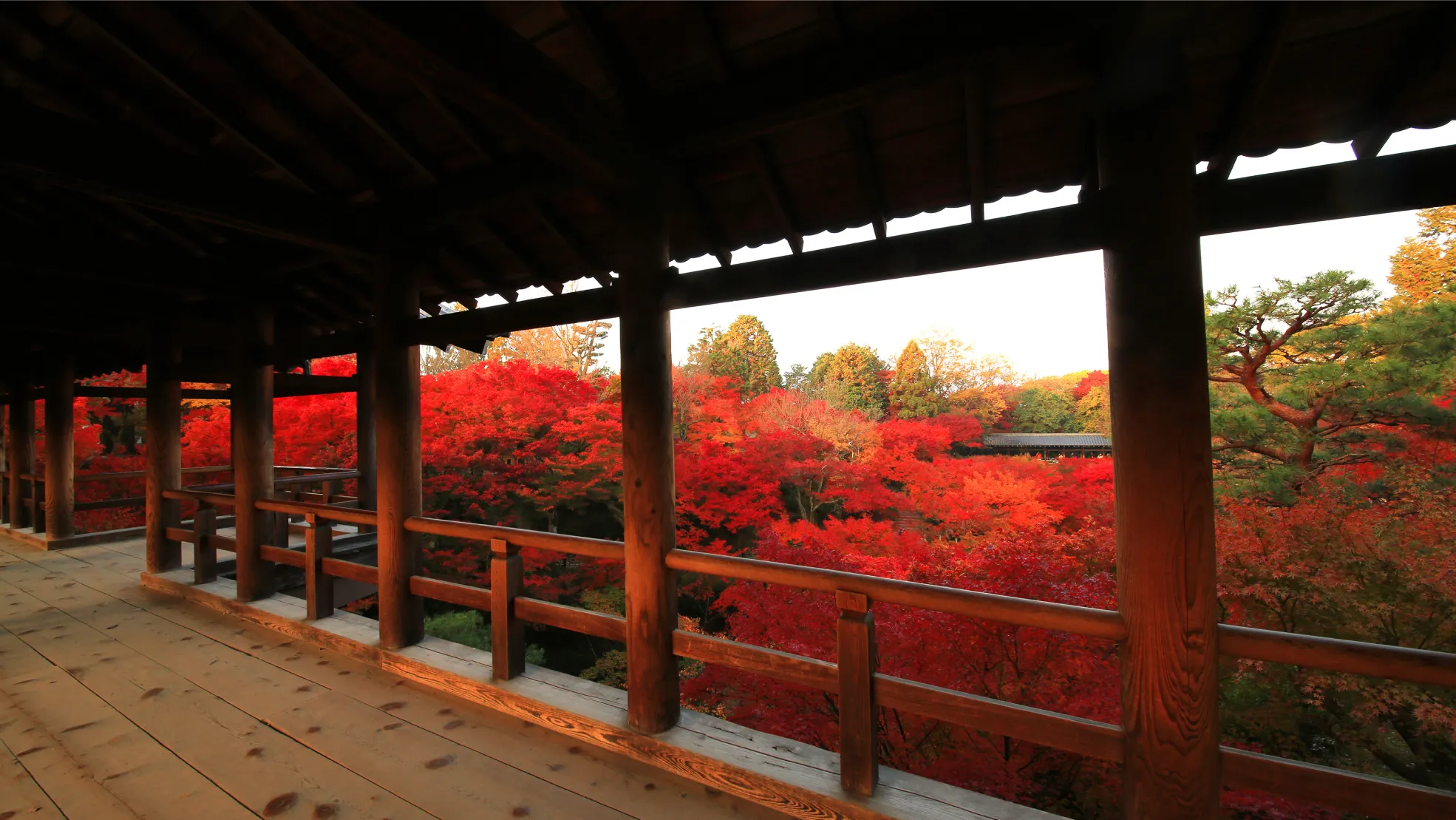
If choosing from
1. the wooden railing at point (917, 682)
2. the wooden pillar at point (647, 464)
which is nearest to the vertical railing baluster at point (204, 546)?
the wooden railing at point (917, 682)

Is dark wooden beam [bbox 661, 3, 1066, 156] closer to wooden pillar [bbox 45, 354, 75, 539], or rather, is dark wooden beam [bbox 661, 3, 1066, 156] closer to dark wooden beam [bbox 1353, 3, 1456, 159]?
dark wooden beam [bbox 1353, 3, 1456, 159]

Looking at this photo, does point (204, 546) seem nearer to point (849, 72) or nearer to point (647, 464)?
A: point (647, 464)

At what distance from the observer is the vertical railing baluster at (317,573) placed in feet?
11.7

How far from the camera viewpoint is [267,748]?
7.79ft

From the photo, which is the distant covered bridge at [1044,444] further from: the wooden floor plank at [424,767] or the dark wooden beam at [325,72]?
the dark wooden beam at [325,72]

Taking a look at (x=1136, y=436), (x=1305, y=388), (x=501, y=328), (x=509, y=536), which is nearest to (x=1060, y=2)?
(x=1136, y=436)

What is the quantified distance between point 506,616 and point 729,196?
7.54ft

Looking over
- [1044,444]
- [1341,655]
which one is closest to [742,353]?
[1044,444]

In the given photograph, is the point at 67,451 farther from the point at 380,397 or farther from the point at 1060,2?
the point at 1060,2

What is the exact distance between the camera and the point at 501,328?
2.95 metres

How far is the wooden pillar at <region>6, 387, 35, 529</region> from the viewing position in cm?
708

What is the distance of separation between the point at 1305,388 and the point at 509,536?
8.66m

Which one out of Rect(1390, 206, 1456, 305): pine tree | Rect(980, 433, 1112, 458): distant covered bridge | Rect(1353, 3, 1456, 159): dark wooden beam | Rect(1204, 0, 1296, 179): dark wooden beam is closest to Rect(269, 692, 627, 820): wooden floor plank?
Rect(1204, 0, 1296, 179): dark wooden beam

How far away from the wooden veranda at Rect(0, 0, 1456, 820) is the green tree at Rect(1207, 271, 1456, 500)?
6580 millimetres
